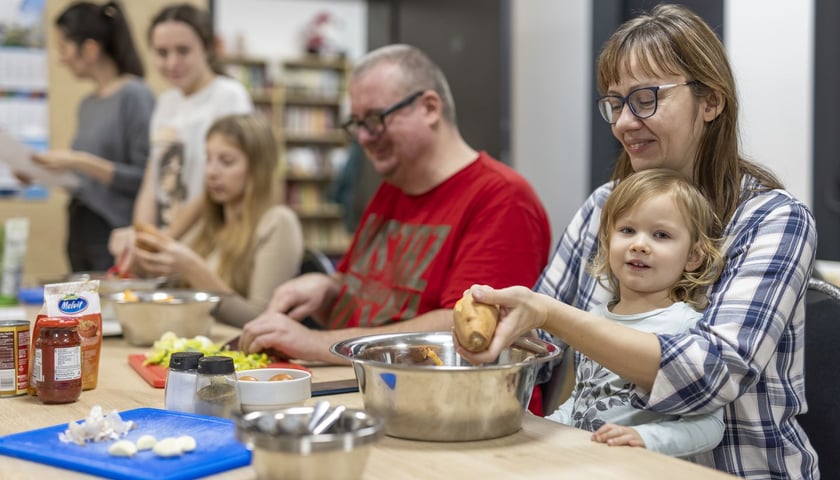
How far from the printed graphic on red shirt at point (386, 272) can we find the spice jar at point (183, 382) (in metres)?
0.84

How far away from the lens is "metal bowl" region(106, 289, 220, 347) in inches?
79.9

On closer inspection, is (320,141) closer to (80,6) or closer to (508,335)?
(80,6)

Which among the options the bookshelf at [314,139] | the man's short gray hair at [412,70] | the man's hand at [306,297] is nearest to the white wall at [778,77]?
the man's short gray hair at [412,70]

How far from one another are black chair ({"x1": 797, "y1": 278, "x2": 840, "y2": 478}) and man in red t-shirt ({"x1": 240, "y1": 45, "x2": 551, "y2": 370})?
25.9 inches

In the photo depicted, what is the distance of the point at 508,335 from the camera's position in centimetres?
121

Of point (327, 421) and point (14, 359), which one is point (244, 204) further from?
point (327, 421)

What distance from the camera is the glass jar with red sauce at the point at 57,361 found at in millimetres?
1424

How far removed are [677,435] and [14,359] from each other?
1099 mm

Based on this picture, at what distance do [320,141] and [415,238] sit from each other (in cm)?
672

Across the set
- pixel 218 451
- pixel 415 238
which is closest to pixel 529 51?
pixel 415 238

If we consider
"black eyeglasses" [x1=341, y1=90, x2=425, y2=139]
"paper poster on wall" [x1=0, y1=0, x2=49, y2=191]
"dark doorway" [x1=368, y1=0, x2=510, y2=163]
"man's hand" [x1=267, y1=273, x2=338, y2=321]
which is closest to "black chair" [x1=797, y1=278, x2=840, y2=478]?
"black eyeglasses" [x1=341, y1=90, x2=425, y2=139]

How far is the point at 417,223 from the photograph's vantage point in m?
2.25

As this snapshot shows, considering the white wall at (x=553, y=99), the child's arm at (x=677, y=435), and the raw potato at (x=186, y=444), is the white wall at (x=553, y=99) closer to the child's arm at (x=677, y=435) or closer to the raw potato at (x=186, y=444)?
the child's arm at (x=677, y=435)

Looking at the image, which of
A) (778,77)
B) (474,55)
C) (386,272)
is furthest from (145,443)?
(474,55)
